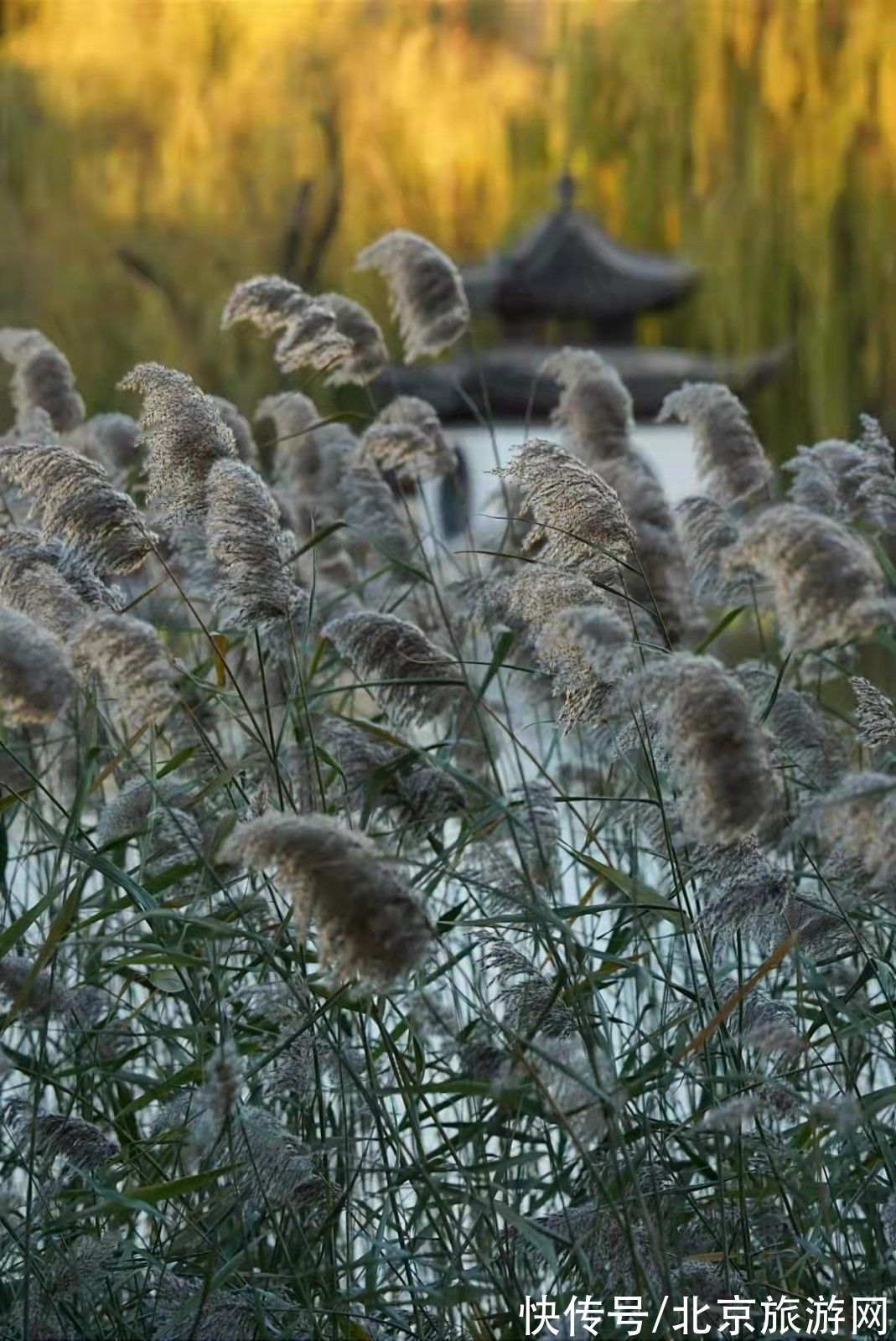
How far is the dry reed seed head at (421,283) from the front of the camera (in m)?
2.03

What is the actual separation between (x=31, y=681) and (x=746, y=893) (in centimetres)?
55

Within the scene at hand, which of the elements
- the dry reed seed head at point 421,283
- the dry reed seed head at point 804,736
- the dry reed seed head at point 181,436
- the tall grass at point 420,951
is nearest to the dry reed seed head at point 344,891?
the tall grass at point 420,951

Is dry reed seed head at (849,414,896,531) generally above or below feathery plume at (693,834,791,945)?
above

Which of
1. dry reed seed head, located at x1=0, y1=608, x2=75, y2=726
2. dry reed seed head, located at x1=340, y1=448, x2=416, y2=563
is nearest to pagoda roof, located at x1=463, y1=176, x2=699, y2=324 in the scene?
dry reed seed head, located at x1=340, y1=448, x2=416, y2=563

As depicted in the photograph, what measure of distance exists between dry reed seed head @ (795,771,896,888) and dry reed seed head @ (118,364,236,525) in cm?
61

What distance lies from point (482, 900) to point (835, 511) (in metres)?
0.58

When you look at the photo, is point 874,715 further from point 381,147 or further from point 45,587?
point 381,147

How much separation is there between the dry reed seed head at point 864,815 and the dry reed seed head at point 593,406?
45.8 inches

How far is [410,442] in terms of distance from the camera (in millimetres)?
1985

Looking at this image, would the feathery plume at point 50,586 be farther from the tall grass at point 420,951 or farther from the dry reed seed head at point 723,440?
the dry reed seed head at point 723,440

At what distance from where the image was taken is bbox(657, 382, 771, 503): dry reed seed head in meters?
2.08

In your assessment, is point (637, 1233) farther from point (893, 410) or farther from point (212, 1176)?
point (893, 410)

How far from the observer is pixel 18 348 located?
7.54 ft

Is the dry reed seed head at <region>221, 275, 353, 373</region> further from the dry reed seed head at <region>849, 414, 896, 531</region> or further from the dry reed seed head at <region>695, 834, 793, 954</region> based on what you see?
the dry reed seed head at <region>695, 834, 793, 954</region>
